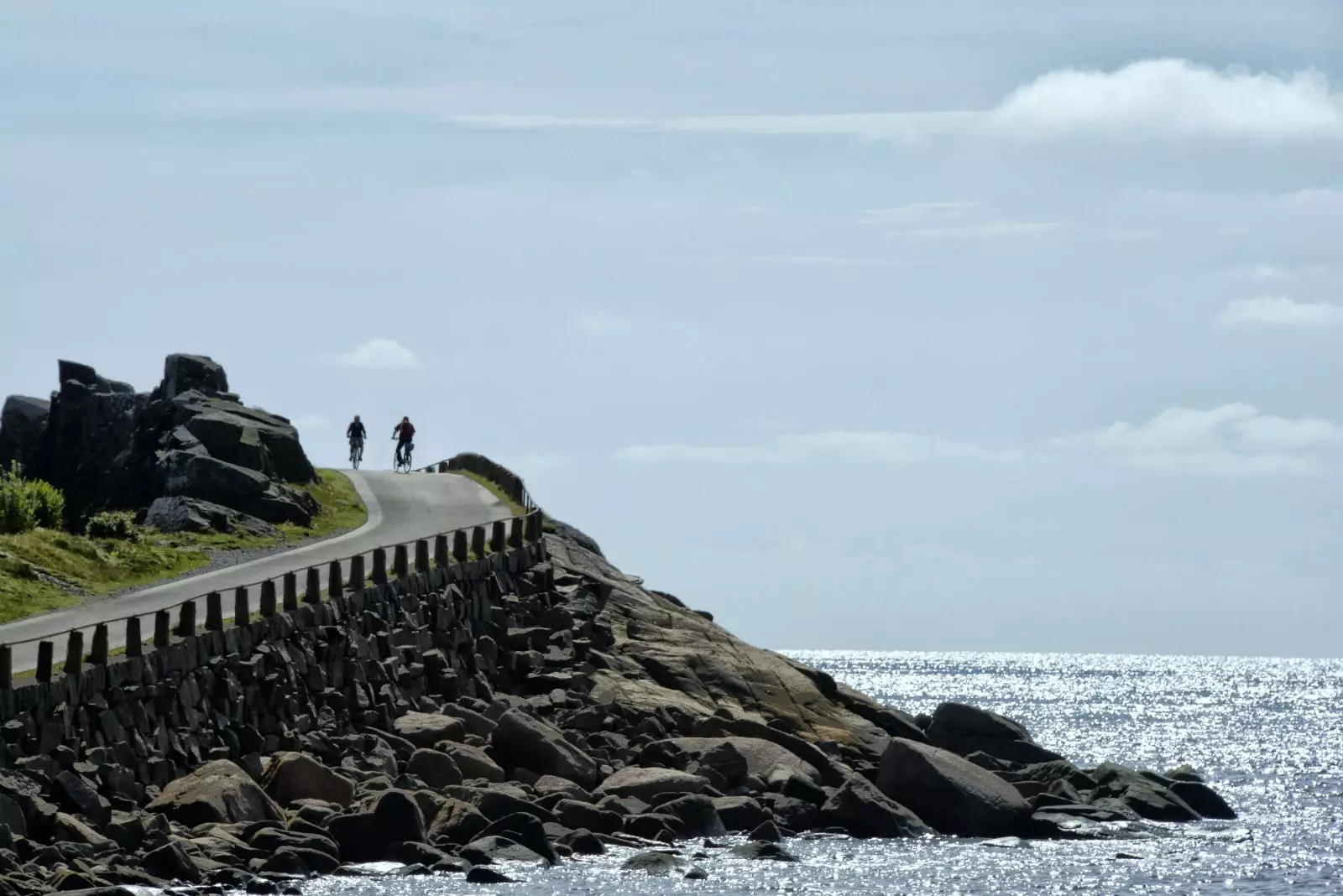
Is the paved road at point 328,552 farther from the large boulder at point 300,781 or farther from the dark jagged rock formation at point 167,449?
the large boulder at point 300,781

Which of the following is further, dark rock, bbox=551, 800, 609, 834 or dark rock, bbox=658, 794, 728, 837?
dark rock, bbox=658, 794, 728, 837

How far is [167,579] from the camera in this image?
148 ft

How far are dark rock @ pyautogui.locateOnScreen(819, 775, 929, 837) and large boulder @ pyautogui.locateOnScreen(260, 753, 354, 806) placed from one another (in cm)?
1087

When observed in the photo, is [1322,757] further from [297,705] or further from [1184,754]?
[297,705]

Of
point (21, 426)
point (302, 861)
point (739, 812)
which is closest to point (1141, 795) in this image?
point (739, 812)

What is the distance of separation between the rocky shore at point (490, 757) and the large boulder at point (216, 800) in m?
0.04

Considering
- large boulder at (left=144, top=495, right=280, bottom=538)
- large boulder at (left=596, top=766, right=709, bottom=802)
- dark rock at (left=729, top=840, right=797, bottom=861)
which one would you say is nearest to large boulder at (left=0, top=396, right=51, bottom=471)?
large boulder at (left=144, top=495, right=280, bottom=538)

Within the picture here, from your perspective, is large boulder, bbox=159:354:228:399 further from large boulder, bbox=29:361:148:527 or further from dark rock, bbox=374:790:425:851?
dark rock, bbox=374:790:425:851

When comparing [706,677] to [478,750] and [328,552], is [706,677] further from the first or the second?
[478,750]

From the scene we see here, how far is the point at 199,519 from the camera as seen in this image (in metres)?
54.8

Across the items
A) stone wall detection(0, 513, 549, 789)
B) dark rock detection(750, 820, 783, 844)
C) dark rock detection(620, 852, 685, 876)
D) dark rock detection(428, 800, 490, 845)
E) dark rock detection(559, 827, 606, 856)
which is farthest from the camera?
dark rock detection(750, 820, 783, 844)

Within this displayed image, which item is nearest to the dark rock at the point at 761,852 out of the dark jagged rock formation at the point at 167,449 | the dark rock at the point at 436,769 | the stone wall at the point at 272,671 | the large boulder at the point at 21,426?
the dark rock at the point at 436,769

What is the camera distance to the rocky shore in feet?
103

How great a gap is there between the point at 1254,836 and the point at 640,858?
65.6ft
